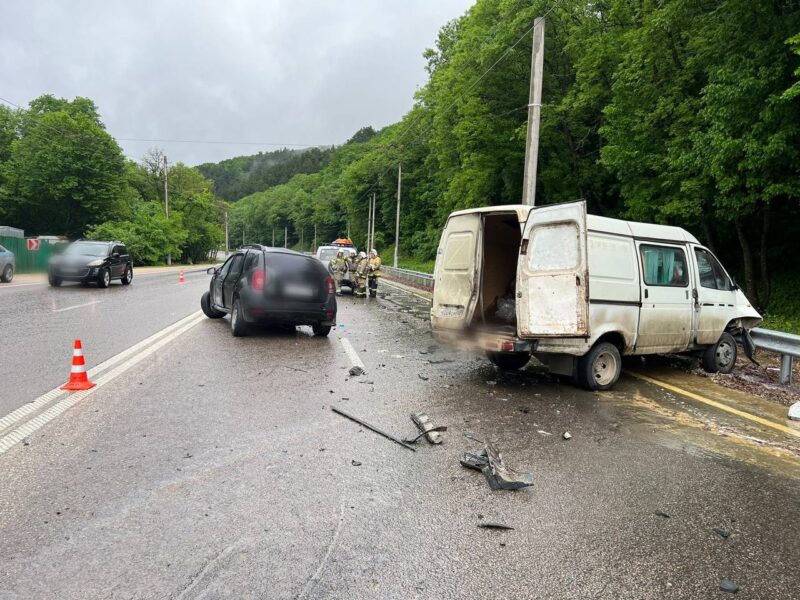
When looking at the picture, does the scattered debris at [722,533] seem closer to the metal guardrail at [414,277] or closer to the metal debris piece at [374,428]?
the metal debris piece at [374,428]

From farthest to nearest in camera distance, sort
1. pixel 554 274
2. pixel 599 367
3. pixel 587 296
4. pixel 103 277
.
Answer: pixel 103 277
pixel 599 367
pixel 554 274
pixel 587 296

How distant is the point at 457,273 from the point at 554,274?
179cm

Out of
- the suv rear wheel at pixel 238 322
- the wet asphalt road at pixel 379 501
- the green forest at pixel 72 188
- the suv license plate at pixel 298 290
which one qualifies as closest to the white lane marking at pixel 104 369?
the wet asphalt road at pixel 379 501

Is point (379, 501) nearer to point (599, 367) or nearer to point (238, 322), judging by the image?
point (599, 367)

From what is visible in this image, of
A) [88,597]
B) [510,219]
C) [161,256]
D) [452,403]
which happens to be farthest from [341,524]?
[161,256]

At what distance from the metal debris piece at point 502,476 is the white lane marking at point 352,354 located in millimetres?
3695

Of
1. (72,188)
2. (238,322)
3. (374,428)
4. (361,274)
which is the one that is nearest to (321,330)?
(238,322)

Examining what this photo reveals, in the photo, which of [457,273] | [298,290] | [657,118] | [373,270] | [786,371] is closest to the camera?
[786,371]

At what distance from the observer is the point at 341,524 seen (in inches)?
126

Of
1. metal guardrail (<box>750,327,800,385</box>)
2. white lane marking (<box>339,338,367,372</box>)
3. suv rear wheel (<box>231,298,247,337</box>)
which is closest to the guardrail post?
metal guardrail (<box>750,327,800,385</box>)

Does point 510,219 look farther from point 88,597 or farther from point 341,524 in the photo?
point 88,597

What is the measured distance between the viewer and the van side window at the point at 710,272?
7.86 metres

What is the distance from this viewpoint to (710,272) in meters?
8.01

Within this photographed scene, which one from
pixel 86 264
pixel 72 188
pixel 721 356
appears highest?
pixel 72 188
